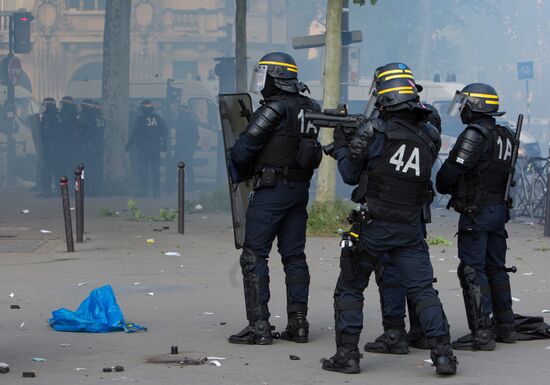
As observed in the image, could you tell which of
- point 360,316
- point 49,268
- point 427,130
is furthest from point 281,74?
point 49,268

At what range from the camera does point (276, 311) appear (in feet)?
34.2

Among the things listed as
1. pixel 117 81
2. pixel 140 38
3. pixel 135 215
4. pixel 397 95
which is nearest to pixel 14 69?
pixel 117 81

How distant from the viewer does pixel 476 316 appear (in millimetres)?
8648

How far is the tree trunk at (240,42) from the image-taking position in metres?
23.2

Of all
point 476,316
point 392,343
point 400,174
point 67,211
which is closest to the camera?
point 400,174

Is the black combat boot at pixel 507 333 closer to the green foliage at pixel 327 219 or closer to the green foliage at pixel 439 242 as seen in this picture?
the green foliage at pixel 439 242

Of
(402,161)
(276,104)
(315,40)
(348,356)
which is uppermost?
(315,40)

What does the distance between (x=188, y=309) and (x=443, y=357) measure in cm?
332

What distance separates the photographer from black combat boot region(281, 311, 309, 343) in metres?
8.93

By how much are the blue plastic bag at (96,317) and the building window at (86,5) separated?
45.4 metres

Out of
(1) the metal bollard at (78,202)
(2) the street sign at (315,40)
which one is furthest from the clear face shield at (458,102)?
(2) the street sign at (315,40)

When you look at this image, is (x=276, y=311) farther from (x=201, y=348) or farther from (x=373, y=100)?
(x=373, y=100)

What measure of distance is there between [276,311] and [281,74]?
239cm

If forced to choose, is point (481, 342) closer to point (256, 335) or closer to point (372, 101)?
point (256, 335)
